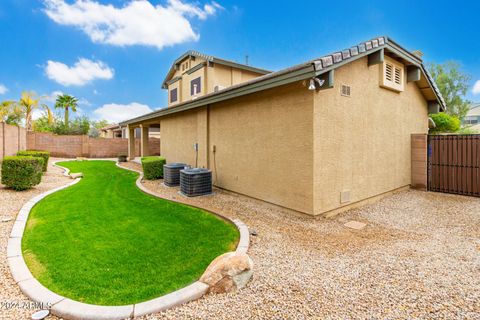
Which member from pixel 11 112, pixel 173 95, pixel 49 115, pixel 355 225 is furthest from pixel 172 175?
pixel 49 115

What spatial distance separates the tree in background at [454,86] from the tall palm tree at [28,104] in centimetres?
4807

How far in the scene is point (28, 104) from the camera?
29.5 m

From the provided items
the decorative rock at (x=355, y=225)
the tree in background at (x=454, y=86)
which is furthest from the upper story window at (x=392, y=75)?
the tree in background at (x=454, y=86)

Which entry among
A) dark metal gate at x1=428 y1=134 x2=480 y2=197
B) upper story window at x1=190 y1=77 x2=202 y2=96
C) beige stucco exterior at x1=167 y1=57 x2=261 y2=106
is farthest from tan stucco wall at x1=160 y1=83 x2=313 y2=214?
dark metal gate at x1=428 y1=134 x2=480 y2=197

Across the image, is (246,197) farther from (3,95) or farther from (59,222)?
(3,95)

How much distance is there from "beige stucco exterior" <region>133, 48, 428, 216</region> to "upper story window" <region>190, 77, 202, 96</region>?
6.46m

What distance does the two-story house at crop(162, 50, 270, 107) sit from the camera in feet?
49.4

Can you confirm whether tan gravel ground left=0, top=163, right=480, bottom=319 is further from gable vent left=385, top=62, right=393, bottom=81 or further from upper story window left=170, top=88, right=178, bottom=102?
upper story window left=170, top=88, right=178, bottom=102

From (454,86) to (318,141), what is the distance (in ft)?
115

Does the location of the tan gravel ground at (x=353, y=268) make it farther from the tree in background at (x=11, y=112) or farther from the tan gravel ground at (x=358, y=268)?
the tree in background at (x=11, y=112)

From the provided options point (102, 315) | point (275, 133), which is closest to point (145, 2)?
point (275, 133)

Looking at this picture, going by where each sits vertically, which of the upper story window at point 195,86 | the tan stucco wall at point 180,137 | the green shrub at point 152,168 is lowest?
the green shrub at point 152,168

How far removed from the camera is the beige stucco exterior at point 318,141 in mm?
5852

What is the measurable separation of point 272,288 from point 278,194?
12.0 ft
